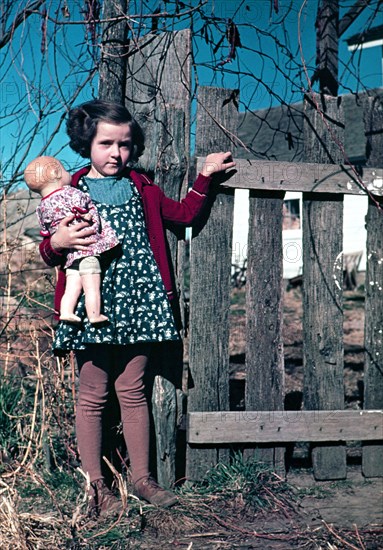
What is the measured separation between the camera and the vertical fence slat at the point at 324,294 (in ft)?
10.8

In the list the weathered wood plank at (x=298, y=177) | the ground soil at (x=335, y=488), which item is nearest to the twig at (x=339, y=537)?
the ground soil at (x=335, y=488)

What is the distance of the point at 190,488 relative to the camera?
311 cm

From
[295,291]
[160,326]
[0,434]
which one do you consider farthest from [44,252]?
[295,291]

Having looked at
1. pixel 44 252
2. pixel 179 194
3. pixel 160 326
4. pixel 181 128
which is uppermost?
pixel 181 128

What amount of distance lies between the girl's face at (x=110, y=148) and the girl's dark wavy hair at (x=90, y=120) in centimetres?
3

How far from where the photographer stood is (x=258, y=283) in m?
3.24

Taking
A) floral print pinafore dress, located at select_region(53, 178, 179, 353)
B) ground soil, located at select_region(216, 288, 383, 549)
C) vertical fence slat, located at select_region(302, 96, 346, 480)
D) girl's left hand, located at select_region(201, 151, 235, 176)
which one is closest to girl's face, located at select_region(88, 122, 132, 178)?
floral print pinafore dress, located at select_region(53, 178, 179, 353)

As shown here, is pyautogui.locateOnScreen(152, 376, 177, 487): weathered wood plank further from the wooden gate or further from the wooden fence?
the wooden gate

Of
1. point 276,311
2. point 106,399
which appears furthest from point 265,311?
point 106,399

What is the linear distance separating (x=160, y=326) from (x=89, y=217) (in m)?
0.59

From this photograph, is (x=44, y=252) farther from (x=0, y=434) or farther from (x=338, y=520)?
(x=338, y=520)

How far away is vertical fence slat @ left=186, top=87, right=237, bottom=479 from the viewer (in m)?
3.15

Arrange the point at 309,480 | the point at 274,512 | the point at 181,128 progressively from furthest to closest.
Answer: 1. the point at 309,480
2. the point at 181,128
3. the point at 274,512

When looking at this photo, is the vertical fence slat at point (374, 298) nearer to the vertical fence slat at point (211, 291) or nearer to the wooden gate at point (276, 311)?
the wooden gate at point (276, 311)
